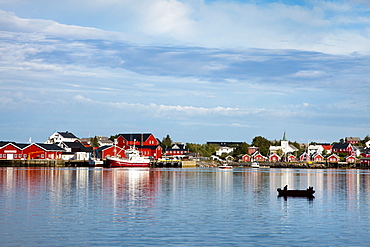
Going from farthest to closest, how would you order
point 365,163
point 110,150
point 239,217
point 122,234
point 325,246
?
point 365,163
point 110,150
point 239,217
point 122,234
point 325,246

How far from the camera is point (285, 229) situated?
26.4 metres

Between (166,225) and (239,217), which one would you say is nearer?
(166,225)

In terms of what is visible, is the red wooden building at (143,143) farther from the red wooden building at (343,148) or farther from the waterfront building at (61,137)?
the red wooden building at (343,148)

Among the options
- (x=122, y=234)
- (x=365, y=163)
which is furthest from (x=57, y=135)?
(x=122, y=234)

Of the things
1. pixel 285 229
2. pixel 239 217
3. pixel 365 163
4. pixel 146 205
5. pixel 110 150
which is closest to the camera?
pixel 285 229

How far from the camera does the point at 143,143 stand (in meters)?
151

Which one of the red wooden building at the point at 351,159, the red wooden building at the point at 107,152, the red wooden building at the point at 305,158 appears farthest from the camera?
the red wooden building at the point at 305,158

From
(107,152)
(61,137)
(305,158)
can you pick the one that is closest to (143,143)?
(107,152)

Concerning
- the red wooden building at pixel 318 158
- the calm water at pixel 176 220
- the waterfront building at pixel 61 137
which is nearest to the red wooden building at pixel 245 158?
the red wooden building at pixel 318 158

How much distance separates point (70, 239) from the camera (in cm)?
2259

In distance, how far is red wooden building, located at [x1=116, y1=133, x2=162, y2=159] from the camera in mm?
147375

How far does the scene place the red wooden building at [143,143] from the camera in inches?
5802

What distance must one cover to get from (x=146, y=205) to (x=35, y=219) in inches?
358

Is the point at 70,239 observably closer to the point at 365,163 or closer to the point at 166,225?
the point at 166,225
